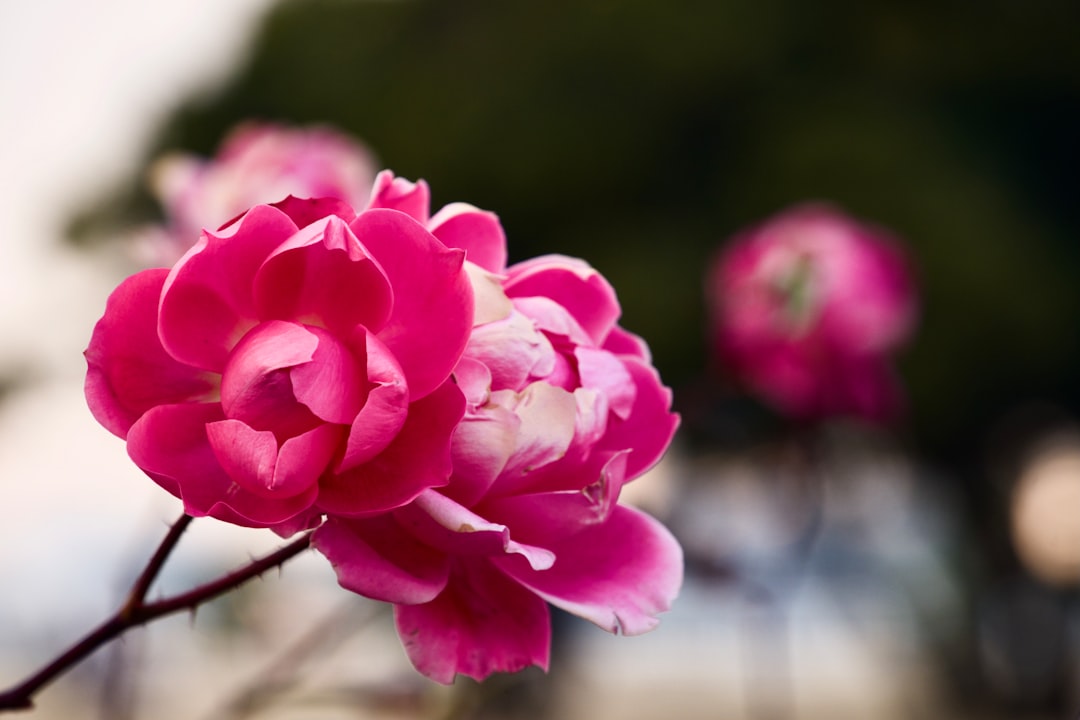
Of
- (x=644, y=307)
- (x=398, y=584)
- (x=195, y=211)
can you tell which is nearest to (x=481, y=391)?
(x=398, y=584)

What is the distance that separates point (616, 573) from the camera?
274 millimetres

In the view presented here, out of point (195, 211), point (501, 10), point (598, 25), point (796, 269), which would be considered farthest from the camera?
point (501, 10)

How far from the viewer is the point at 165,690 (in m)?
1.41

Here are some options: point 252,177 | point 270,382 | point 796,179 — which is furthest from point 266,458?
point 796,179

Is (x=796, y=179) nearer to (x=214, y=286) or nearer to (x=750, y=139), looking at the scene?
(x=750, y=139)

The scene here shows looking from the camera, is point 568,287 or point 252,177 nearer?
point 568,287

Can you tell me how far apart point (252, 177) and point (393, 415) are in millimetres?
470

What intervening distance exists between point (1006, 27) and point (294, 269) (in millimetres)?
3509

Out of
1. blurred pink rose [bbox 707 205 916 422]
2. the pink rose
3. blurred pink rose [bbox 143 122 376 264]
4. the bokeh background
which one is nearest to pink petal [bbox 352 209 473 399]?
the pink rose

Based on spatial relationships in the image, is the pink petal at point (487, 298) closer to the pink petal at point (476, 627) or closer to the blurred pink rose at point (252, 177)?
the pink petal at point (476, 627)

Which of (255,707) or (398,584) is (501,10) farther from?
(398,584)

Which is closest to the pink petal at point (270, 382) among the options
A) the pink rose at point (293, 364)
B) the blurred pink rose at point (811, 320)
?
the pink rose at point (293, 364)

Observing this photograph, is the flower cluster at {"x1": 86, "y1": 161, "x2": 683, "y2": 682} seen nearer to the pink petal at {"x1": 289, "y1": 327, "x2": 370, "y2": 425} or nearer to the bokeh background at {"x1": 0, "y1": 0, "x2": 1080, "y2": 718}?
the pink petal at {"x1": 289, "y1": 327, "x2": 370, "y2": 425}

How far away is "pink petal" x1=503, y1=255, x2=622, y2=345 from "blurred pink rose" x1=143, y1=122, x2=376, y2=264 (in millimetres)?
372
